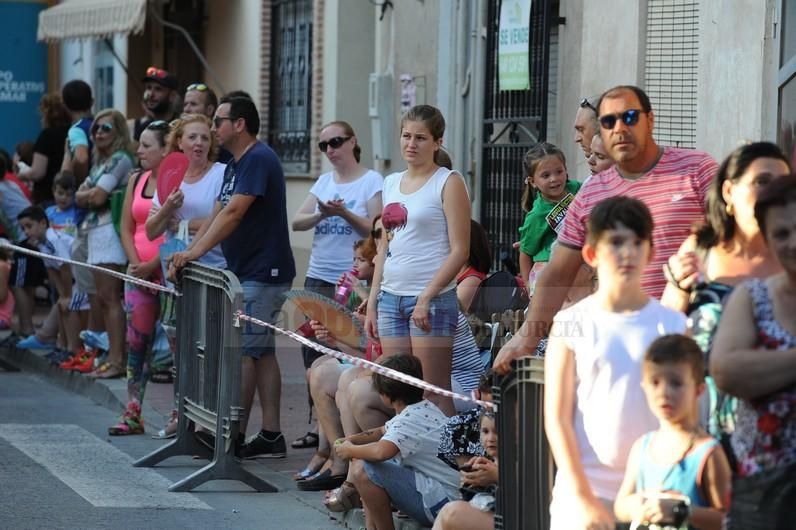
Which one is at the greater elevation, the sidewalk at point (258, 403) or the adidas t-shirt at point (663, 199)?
the adidas t-shirt at point (663, 199)

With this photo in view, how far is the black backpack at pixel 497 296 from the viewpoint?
324 inches

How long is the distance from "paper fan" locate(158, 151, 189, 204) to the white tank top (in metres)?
2.85

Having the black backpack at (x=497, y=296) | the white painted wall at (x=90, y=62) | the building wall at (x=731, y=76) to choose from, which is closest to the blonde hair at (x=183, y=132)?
the black backpack at (x=497, y=296)

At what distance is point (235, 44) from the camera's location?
60.3ft

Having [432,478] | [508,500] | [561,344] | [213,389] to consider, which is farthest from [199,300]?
[561,344]

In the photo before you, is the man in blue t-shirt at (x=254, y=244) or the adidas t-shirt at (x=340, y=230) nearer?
the man in blue t-shirt at (x=254, y=244)

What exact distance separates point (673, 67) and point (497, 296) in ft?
7.62

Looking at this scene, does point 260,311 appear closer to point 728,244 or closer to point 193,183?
point 193,183

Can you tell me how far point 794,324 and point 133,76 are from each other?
17866mm

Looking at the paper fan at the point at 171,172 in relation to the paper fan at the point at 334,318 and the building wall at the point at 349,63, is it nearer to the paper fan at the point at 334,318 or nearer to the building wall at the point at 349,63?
the paper fan at the point at 334,318

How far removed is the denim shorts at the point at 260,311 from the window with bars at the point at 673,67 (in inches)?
103

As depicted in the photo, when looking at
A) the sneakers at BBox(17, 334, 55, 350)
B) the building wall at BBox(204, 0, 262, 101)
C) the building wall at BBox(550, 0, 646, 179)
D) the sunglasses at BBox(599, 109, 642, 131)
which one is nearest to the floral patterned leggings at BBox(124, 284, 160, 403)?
the building wall at BBox(550, 0, 646, 179)

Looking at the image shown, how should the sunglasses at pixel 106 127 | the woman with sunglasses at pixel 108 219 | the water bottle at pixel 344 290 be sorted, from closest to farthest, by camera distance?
the water bottle at pixel 344 290 → the woman with sunglasses at pixel 108 219 → the sunglasses at pixel 106 127

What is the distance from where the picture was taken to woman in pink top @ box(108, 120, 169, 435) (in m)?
10.2
